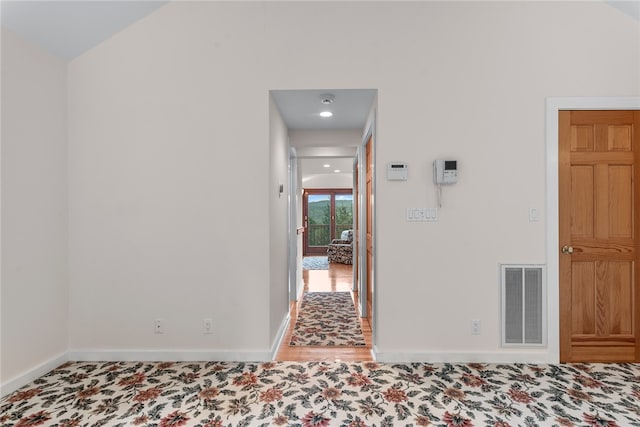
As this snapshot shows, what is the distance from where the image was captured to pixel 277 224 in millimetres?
3271

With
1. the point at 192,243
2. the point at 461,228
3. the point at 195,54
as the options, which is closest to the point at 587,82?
the point at 461,228

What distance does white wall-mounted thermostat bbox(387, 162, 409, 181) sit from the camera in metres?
2.76

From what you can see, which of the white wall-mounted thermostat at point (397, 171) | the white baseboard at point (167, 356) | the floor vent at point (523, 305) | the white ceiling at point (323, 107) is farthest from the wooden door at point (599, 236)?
the white baseboard at point (167, 356)

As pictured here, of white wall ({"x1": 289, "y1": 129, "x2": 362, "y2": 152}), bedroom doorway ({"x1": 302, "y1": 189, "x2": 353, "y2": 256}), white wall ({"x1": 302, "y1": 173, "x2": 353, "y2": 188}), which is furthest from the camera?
bedroom doorway ({"x1": 302, "y1": 189, "x2": 353, "y2": 256})

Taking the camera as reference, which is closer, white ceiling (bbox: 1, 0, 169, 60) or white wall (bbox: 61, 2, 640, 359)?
white ceiling (bbox: 1, 0, 169, 60)

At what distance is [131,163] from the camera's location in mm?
2818

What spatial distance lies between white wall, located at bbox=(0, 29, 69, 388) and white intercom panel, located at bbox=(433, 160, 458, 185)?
310 cm

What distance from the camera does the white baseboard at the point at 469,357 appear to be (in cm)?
276

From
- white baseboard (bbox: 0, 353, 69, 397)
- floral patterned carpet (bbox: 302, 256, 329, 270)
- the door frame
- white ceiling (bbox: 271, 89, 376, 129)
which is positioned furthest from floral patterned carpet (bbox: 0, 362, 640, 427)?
floral patterned carpet (bbox: 302, 256, 329, 270)

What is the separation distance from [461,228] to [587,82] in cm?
158

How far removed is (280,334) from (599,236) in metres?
2.95

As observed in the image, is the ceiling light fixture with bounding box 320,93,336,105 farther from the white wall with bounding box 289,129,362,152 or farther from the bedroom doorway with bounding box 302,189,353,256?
the bedroom doorway with bounding box 302,189,353,256

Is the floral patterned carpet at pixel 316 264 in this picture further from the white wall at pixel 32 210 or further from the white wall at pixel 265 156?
the white wall at pixel 32 210

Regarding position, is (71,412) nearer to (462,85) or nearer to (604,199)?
(462,85)
